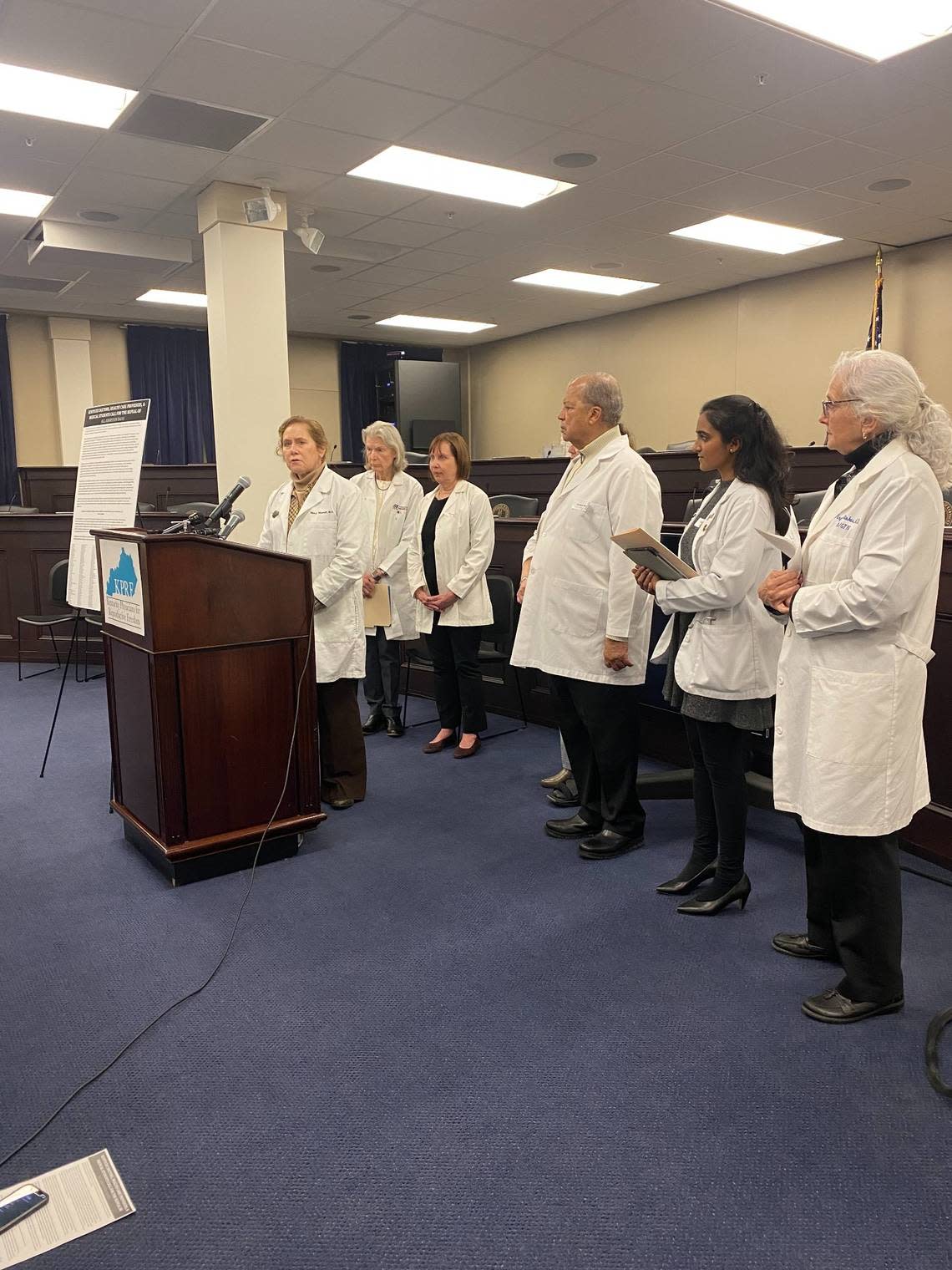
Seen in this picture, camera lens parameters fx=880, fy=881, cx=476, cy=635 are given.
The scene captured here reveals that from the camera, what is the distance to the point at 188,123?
460 cm

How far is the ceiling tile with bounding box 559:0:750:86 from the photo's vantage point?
3.55m

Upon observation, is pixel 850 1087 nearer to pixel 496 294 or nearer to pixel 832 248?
pixel 832 248

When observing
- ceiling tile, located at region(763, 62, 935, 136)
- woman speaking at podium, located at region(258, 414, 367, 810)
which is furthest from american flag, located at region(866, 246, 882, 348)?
woman speaking at podium, located at region(258, 414, 367, 810)

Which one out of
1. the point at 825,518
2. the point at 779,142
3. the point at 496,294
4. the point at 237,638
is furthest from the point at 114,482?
the point at 496,294

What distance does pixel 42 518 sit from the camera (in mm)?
6352

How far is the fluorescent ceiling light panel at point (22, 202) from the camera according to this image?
230 inches

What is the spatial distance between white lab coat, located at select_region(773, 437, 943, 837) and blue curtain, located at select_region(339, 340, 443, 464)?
33.5 feet

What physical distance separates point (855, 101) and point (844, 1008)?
4409 mm

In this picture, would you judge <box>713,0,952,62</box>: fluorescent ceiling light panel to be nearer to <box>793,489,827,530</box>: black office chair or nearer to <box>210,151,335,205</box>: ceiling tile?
<box>793,489,827,530</box>: black office chair

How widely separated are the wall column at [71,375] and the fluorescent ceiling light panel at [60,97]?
18.8 ft

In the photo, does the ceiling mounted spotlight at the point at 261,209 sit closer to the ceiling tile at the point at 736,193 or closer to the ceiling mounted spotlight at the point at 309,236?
the ceiling mounted spotlight at the point at 309,236

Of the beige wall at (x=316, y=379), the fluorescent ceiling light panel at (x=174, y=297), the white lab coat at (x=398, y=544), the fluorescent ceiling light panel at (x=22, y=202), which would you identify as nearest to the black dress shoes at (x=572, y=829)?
the white lab coat at (x=398, y=544)

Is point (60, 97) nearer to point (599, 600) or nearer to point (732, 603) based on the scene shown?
point (599, 600)

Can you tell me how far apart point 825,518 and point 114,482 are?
288 cm
